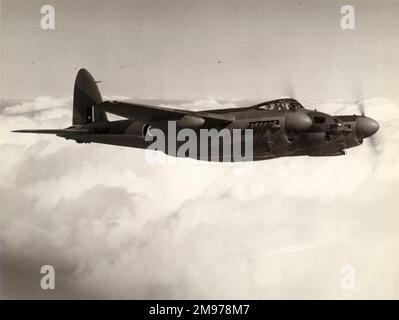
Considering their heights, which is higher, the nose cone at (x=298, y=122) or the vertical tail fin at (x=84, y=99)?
the vertical tail fin at (x=84, y=99)

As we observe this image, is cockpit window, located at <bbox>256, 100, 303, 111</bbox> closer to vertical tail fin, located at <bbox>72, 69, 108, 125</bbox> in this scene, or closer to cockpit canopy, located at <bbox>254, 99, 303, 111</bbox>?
cockpit canopy, located at <bbox>254, 99, 303, 111</bbox>

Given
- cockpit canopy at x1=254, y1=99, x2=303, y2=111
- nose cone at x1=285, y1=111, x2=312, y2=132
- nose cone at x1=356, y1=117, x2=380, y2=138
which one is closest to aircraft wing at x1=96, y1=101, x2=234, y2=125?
cockpit canopy at x1=254, y1=99, x2=303, y2=111

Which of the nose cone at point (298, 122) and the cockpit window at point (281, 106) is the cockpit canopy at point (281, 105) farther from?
the nose cone at point (298, 122)

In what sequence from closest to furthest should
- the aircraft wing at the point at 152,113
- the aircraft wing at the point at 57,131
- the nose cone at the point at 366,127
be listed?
1. the aircraft wing at the point at 152,113
2. the aircraft wing at the point at 57,131
3. the nose cone at the point at 366,127

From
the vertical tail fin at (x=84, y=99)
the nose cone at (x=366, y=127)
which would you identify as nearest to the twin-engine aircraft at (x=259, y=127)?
the nose cone at (x=366, y=127)

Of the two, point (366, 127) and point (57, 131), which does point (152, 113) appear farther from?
point (366, 127)

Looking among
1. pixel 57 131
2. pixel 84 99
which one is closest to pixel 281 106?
pixel 57 131
